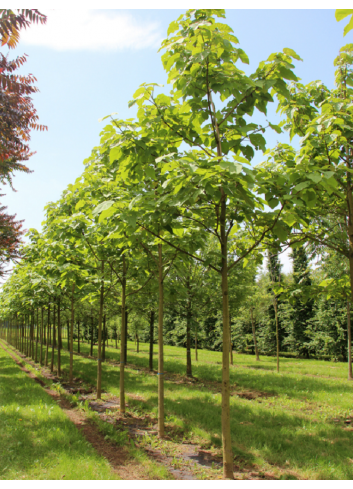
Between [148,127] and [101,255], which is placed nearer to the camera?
[148,127]

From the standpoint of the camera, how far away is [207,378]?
13.8 metres

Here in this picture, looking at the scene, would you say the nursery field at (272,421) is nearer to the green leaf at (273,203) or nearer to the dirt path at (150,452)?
the dirt path at (150,452)

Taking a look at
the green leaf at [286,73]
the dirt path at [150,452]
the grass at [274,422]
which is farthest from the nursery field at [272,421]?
the green leaf at [286,73]

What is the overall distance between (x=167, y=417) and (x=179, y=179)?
21.0ft

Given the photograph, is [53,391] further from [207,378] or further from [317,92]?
[317,92]

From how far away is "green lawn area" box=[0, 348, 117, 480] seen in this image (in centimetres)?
408

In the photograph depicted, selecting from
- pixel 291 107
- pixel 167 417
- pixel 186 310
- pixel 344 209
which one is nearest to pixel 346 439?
pixel 167 417

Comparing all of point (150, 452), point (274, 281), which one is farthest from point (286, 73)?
point (274, 281)

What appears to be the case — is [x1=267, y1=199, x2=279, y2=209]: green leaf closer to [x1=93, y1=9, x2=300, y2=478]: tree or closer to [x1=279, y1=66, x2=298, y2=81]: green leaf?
[x1=93, y1=9, x2=300, y2=478]: tree

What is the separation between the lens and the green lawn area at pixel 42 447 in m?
4.08

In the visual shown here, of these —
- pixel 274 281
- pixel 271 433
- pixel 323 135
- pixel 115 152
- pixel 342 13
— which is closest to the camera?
pixel 342 13

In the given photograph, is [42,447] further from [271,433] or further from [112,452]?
[271,433]

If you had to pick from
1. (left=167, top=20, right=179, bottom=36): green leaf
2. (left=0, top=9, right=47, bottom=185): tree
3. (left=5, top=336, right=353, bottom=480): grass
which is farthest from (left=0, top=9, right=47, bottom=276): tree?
(left=5, top=336, right=353, bottom=480): grass

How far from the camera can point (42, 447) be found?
4.95 metres
